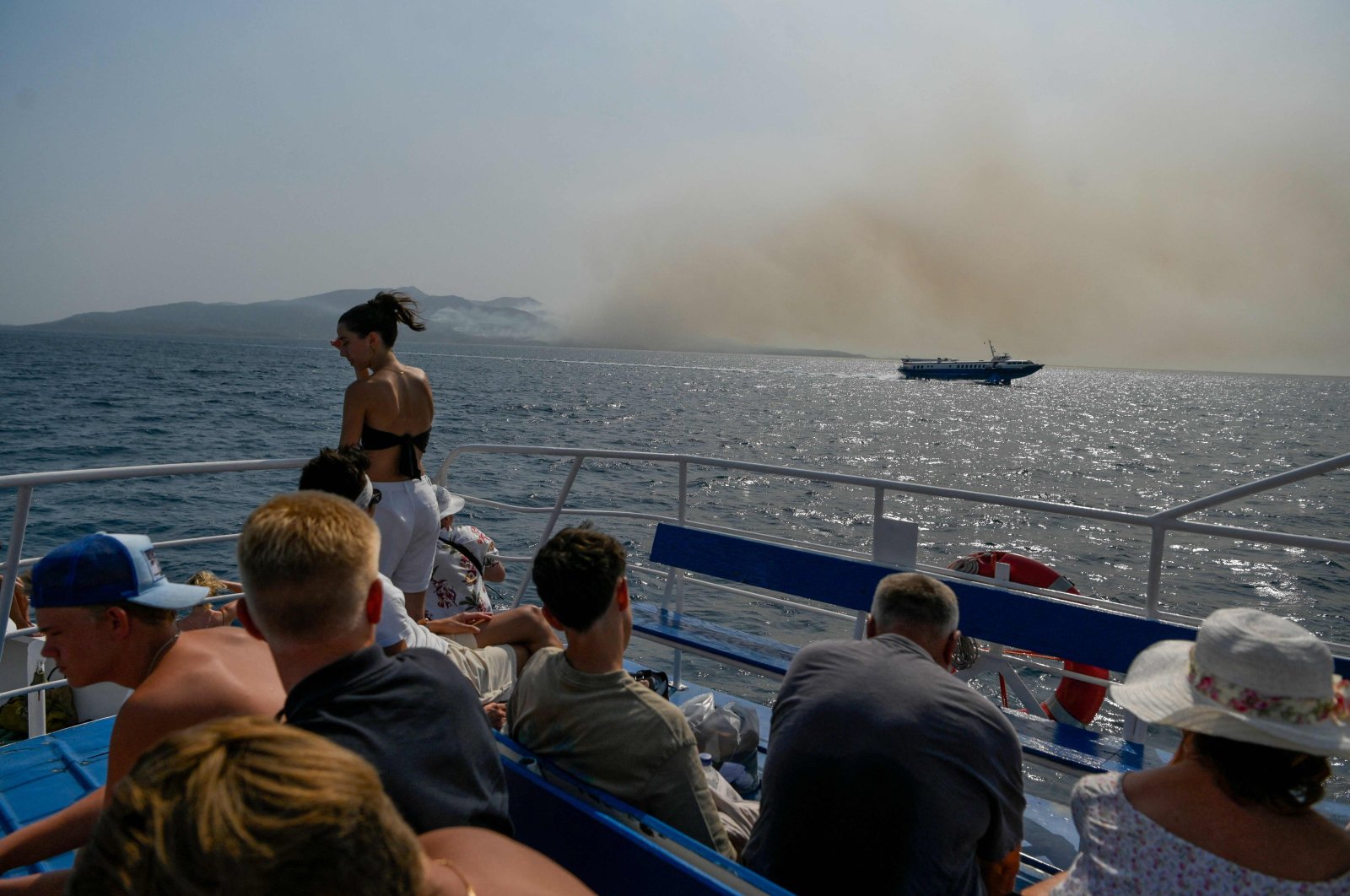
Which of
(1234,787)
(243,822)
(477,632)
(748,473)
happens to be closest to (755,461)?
(748,473)

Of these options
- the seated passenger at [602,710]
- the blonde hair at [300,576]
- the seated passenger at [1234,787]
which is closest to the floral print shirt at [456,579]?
the seated passenger at [602,710]

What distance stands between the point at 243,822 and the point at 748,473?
29114mm

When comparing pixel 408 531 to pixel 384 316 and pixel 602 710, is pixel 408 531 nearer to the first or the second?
pixel 384 316

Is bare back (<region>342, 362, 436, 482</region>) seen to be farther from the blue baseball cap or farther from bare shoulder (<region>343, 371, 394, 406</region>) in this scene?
the blue baseball cap

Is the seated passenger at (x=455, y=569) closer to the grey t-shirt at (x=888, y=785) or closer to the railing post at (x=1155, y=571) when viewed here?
the grey t-shirt at (x=888, y=785)

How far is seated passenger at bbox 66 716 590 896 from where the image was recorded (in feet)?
2.27

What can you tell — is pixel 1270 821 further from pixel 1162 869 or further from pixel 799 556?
pixel 799 556

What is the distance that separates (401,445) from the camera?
14.1 ft

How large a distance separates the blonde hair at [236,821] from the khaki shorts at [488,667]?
2341 millimetres

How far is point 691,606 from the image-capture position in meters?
10.2

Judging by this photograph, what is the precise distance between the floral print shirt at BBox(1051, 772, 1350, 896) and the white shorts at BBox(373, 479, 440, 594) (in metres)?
3.21

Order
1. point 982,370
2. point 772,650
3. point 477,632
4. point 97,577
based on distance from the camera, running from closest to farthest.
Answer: point 97,577, point 477,632, point 772,650, point 982,370

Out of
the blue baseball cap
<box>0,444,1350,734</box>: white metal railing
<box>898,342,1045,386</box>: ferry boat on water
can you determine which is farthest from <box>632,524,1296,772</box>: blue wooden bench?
<box>898,342,1045,386</box>: ferry boat on water

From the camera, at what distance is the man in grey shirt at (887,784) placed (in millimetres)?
1902
